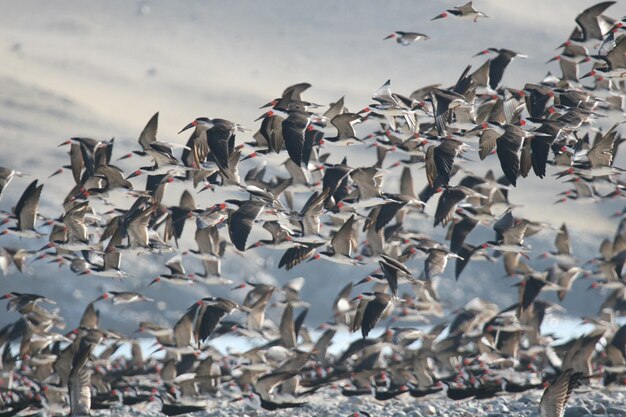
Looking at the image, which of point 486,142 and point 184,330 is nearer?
point 486,142

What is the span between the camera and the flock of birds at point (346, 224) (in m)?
17.4

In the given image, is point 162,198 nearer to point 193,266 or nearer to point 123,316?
point 123,316

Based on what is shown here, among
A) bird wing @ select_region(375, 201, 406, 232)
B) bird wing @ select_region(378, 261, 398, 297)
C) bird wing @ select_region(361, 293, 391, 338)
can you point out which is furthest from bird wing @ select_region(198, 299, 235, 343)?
bird wing @ select_region(378, 261, 398, 297)

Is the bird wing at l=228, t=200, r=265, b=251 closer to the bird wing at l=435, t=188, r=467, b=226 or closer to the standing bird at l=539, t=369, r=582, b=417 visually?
the bird wing at l=435, t=188, r=467, b=226

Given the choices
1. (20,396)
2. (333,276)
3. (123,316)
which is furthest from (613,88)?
(333,276)

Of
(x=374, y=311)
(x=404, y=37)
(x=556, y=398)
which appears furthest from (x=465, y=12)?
(x=556, y=398)

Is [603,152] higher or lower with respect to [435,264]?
higher

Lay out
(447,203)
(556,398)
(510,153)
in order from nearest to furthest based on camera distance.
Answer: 1. (556,398)
2. (510,153)
3. (447,203)

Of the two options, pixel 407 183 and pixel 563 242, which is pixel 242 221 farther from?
pixel 563 242

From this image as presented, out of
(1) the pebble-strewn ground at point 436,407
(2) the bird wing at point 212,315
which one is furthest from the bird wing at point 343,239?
(1) the pebble-strewn ground at point 436,407

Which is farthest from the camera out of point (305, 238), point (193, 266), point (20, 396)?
point (193, 266)

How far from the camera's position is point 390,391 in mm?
22250

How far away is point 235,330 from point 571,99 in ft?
30.0

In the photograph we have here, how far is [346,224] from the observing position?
18.1m
